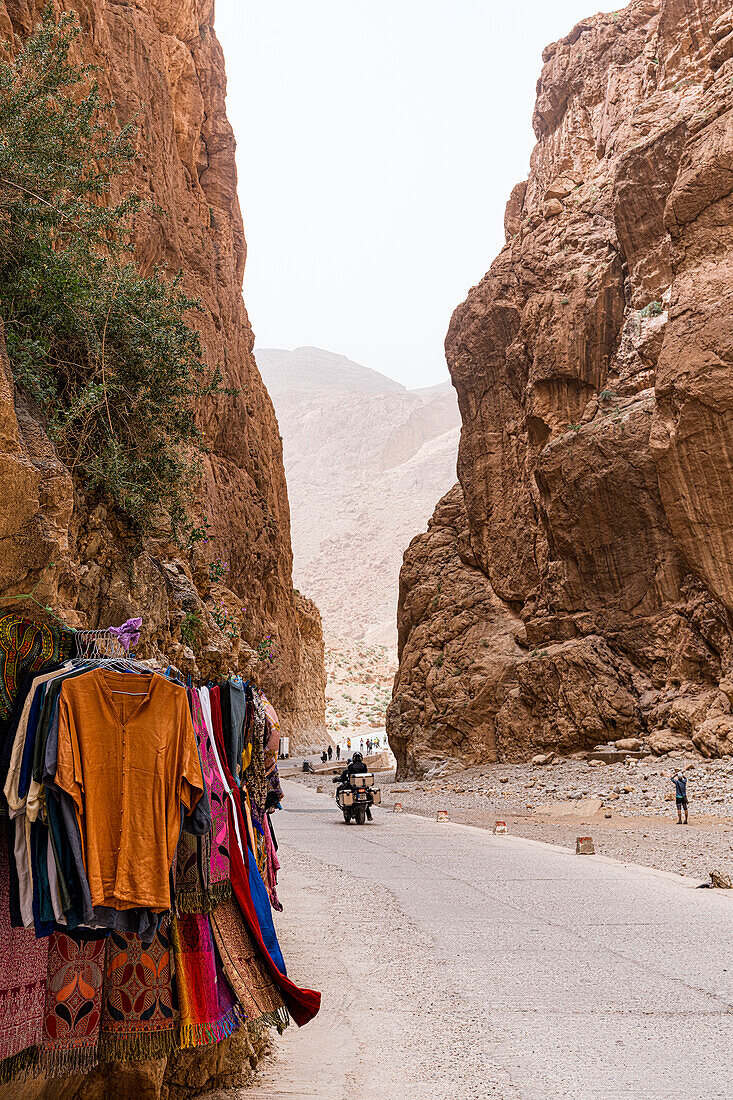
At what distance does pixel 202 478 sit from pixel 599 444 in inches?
596

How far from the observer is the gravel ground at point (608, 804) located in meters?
13.7

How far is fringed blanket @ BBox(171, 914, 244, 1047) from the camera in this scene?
3554 millimetres

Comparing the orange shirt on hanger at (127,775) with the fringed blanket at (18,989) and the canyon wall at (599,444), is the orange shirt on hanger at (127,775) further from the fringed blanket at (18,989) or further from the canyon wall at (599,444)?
the canyon wall at (599,444)

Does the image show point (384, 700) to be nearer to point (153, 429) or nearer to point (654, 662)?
point (654, 662)

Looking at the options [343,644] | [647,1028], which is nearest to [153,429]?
[647,1028]

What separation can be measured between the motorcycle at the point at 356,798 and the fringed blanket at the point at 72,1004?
1518cm

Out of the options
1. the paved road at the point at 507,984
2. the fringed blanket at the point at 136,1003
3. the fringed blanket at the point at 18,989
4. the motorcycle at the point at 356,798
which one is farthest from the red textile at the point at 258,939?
the motorcycle at the point at 356,798

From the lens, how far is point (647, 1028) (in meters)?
4.97

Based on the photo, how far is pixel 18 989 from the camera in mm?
3299

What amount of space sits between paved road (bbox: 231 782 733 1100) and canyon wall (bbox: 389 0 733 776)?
49.2 feet

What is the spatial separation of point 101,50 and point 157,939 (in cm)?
2583

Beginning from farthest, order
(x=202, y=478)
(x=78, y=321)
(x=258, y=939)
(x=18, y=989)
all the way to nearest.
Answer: (x=202, y=478) < (x=78, y=321) < (x=258, y=939) < (x=18, y=989)

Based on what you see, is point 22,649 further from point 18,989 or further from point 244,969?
point 244,969

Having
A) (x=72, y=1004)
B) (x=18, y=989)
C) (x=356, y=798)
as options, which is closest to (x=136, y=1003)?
(x=72, y=1004)
